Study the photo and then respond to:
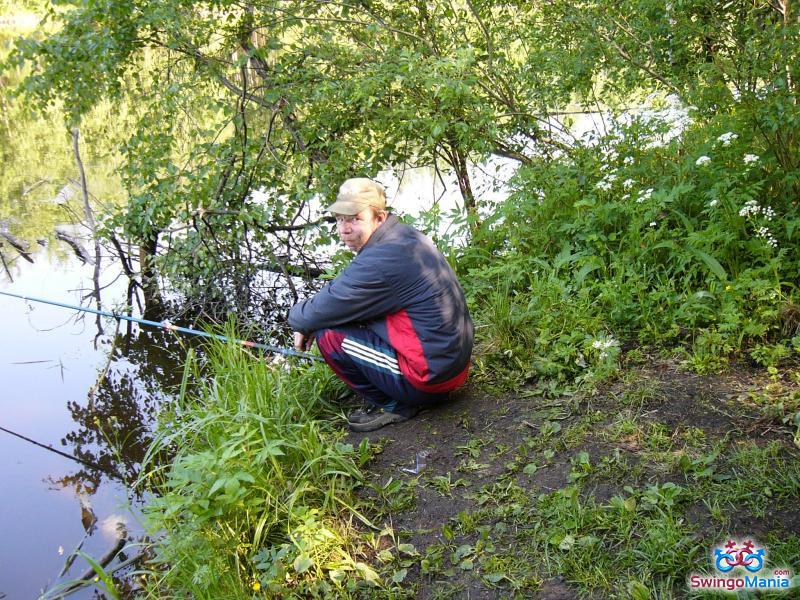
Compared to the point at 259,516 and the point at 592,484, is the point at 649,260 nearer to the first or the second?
the point at 592,484

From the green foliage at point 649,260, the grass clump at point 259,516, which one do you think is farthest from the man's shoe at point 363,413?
the green foliage at point 649,260

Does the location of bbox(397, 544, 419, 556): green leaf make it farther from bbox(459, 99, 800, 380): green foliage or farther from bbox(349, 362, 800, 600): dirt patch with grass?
bbox(459, 99, 800, 380): green foliage

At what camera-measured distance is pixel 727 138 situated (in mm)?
3803

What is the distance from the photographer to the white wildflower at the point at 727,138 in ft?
12.5

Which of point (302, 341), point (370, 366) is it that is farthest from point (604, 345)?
point (302, 341)

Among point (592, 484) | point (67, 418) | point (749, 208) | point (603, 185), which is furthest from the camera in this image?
point (67, 418)

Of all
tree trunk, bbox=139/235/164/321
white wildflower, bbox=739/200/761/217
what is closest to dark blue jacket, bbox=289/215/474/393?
white wildflower, bbox=739/200/761/217

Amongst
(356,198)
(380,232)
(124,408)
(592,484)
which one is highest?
(356,198)

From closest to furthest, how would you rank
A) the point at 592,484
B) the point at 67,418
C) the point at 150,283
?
the point at 592,484, the point at 67,418, the point at 150,283

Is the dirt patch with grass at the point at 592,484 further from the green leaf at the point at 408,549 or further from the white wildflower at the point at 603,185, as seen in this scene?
the white wildflower at the point at 603,185

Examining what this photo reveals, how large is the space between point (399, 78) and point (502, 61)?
4.31 feet

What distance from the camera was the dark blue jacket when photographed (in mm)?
Result: 3209

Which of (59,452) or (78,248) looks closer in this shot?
(59,452)

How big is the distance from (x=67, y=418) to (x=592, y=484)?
4031mm
